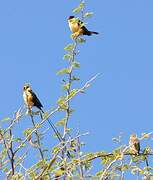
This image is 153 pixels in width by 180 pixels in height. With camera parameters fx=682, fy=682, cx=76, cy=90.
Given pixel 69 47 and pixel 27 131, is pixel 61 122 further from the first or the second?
pixel 69 47

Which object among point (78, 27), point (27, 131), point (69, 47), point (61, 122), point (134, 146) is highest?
point (78, 27)

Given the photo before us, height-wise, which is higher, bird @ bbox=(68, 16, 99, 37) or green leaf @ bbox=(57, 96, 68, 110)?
bird @ bbox=(68, 16, 99, 37)

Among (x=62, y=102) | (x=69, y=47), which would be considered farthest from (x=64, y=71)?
(x=62, y=102)

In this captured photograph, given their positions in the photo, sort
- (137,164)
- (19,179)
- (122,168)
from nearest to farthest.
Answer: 1. (19,179)
2. (122,168)
3. (137,164)

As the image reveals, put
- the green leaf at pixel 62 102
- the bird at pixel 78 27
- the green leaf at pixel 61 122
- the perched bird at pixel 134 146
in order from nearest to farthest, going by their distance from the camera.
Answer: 1. the perched bird at pixel 134 146
2. the green leaf at pixel 62 102
3. the green leaf at pixel 61 122
4. the bird at pixel 78 27

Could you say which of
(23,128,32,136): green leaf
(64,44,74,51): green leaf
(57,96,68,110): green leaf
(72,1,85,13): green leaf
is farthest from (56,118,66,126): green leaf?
(72,1,85,13): green leaf

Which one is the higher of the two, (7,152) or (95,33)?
(95,33)

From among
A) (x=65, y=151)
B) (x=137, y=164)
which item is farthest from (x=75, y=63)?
(x=65, y=151)

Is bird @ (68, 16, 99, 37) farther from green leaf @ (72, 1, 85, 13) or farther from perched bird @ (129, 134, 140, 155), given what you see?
perched bird @ (129, 134, 140, 155)

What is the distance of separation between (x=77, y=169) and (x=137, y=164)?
4.21 feet

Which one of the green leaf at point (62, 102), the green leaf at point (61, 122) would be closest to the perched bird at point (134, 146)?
the green leaf at point (62, 102)

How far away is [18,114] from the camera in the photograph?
206 inches

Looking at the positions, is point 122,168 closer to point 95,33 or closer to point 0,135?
point 0,135

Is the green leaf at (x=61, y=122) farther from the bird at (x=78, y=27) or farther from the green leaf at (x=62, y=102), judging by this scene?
the bird at (x=78, y=27)
